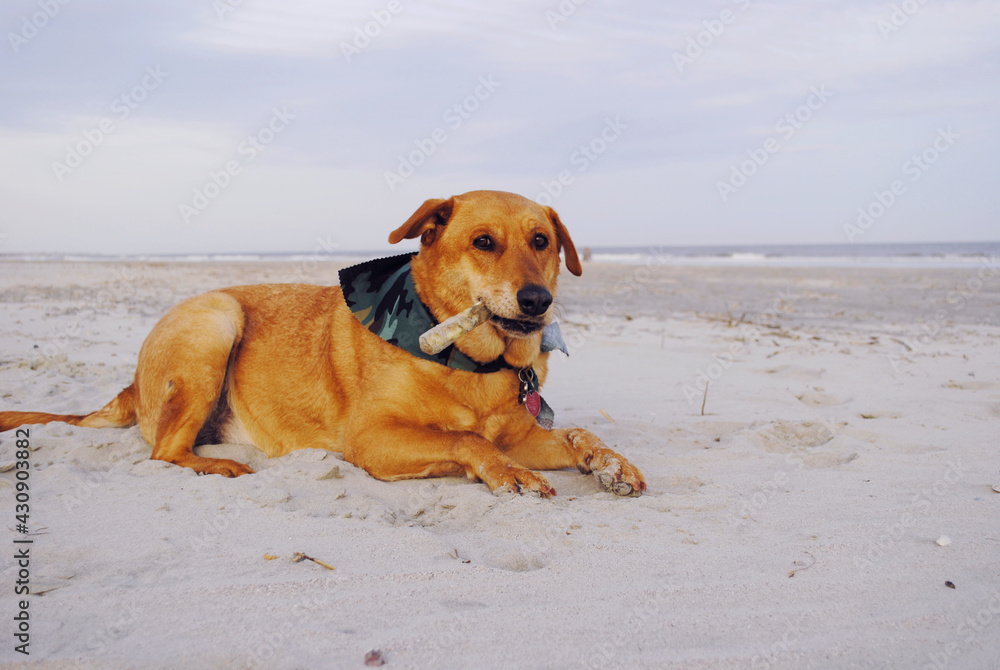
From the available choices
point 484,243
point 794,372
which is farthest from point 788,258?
point 484,243

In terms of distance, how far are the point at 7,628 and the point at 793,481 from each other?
3247 mm

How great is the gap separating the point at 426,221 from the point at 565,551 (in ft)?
6.57

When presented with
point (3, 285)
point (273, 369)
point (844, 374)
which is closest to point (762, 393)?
point (844, 374)

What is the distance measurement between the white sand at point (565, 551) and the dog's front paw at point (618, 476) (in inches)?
4.6

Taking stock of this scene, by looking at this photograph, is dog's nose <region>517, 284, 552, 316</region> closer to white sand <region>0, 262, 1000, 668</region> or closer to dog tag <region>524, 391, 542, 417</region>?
dog tag <region>524, 391, 542, 417</region>

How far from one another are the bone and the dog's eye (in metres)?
0.36

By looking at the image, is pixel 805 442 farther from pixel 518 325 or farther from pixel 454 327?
pixel 454 327

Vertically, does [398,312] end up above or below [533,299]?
below

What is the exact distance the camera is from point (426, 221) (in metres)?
3.67

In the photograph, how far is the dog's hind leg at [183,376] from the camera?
3.64 metres

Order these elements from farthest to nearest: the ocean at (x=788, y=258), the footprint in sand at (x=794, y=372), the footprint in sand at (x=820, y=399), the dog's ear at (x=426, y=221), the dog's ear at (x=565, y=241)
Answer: the ocean at (x=788, y=258), the footprint in sand at (x=794, y=372), the footprint in sand at (x=820, y=399), the dog's ear at (x=565, y=241), the dog's ear at (x=426, y=221)
